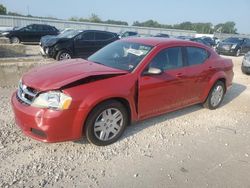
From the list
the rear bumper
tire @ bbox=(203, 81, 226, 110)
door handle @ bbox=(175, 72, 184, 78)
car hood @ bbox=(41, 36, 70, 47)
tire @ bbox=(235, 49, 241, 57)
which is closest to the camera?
the rear bumper

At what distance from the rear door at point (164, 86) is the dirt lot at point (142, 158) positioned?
42 cm

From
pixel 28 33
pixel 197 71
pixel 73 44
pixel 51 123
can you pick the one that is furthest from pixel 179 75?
pixel 28 33

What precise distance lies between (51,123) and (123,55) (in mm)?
1901

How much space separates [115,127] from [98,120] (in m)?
0.38

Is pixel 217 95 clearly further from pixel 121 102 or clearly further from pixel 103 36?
pixel 103 36

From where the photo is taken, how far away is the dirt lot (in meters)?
3.45

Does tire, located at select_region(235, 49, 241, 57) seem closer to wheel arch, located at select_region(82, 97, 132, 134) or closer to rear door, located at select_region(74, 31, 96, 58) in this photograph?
rear door, located at select_region(74, 31, 96, 58)

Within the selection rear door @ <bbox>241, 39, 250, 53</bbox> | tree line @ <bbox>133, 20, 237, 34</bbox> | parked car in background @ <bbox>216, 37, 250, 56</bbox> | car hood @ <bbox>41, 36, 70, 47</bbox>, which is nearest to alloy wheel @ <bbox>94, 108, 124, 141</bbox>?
car hood @ <bbox>41, 36, 70, 47</bbox>

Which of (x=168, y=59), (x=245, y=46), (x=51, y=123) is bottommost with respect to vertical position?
(x=245, y=46)

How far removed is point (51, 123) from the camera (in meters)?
3.63

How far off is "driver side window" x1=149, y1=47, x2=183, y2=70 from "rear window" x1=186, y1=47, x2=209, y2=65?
315 mm

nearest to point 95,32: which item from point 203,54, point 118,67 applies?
point 203,54

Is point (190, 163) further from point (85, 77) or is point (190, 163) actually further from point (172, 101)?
point (85, 77)

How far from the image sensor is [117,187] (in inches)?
131
